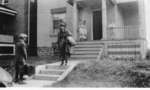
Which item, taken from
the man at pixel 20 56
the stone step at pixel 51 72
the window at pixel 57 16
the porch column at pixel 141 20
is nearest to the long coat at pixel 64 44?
the stone step at pixel 51 72

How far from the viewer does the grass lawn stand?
4.42 meters

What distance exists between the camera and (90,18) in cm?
1077

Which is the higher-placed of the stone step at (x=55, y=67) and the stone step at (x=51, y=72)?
the stone step at (x=55, y=67)

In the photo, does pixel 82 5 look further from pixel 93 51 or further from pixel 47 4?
pixel 93 51

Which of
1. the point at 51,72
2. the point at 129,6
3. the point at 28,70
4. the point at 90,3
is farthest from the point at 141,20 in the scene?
the point at 28,70

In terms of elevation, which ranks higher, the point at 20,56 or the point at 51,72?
the point at 20,56

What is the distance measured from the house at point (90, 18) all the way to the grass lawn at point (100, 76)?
3.50 meters

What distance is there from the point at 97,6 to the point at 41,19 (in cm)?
353

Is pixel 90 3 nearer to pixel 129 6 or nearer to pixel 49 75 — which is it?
pixel 129 6

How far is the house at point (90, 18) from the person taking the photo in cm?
939

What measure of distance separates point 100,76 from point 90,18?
6.37 metres

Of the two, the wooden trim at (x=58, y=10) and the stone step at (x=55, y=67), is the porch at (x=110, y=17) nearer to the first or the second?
the wooden trim at (x=58, y=10)

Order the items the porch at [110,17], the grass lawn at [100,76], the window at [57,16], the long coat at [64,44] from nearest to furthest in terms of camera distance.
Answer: the grass lawn at [100,76], the long coat at [64,44], the porch at [110,17], the window at [57,16]

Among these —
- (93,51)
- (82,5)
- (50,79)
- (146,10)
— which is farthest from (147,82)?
(82,5)
